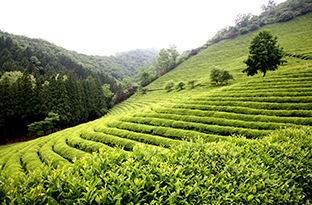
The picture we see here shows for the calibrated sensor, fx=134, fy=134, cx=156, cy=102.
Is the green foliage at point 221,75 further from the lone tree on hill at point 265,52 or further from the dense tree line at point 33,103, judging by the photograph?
the dense tree line at point 33,103

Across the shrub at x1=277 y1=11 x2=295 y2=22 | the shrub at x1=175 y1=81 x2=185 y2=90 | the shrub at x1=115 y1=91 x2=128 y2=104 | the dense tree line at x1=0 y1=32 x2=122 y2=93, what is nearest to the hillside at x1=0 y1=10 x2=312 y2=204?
the shrub at x1=175 y1=81 x2=185 y2=90

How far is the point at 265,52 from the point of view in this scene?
22578mm

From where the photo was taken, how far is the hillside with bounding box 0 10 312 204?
141 inches

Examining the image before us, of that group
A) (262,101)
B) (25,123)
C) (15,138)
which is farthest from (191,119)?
(15,138)

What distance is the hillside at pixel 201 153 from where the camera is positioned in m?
3.59

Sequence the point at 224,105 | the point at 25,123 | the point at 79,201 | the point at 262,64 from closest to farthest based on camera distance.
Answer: the point at 79,201 < the point at 224,105 < the point at 262,64 < the point at 25,123

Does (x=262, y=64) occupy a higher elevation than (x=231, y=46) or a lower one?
lower

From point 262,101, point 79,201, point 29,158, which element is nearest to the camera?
point 79,201

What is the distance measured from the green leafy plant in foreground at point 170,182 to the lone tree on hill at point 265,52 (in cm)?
2338

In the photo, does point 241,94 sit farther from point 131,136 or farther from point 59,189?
point 59,189

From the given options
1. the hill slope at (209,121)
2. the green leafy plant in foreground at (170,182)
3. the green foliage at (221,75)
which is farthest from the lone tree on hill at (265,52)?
the green leafy plant in foreground at (170,182)

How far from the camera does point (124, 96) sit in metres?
58.5

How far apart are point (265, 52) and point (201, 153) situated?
26026 millimetres

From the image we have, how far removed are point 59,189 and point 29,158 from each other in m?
16.5
